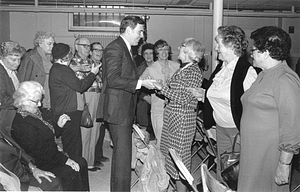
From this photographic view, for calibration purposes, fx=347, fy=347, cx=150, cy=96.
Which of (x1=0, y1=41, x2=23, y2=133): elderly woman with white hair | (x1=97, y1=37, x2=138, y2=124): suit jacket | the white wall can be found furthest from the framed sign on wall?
(x1=97, y1=37, x2=138, y2=124): suit jacket

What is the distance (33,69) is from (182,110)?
1.88 metres

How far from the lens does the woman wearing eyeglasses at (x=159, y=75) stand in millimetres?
3926

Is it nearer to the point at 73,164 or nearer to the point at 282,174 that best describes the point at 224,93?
the point at 282,174

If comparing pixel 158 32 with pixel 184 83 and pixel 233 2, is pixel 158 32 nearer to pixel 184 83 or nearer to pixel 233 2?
pixel 233 2

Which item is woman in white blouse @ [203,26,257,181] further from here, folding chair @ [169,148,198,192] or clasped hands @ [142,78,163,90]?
folding chair @ [169,148,198,192]

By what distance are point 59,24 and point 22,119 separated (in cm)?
615

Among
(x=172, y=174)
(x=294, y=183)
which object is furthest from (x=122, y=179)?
(x=294, y=183)

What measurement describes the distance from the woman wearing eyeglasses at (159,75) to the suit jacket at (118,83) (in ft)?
2.61

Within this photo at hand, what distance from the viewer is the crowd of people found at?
211 centimetres

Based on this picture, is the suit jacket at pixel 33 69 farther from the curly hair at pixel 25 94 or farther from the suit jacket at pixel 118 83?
the suit jacket at pixel 118 83

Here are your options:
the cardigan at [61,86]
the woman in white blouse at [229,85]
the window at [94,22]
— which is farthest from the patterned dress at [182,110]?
the window at [94,22]

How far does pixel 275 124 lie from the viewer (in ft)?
6.78

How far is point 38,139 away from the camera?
2.66m

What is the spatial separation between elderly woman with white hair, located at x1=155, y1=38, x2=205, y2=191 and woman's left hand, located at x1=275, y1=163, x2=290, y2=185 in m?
Answer: 1.19
